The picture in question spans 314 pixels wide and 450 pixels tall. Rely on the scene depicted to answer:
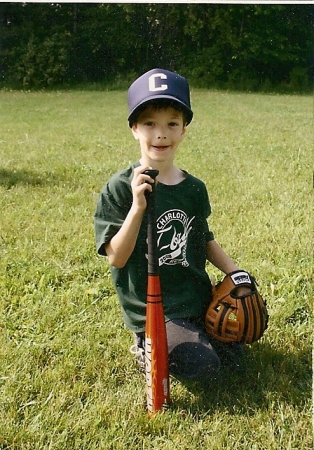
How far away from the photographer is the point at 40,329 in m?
2.68

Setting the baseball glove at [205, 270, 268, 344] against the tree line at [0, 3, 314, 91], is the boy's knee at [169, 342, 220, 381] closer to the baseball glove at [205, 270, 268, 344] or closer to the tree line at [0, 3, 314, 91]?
the baseball glove at [205, 270, 268, 344]

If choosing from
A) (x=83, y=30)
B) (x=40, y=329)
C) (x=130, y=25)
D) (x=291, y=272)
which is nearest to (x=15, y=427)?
(x=40, y=329)

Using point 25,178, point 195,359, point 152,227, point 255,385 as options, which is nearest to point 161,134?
point 152,227

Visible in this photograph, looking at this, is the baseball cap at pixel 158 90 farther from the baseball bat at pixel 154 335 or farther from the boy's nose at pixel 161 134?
the baseball bat at pixel 154 335

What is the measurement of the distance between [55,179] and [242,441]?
3.42m

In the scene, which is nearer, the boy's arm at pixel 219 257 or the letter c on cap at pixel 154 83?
the letter c on cap at pixel 154 83

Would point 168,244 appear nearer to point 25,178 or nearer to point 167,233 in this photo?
point 167,233

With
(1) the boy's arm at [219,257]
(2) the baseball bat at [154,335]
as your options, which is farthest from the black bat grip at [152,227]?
(1) the boy's arm at [219,257]

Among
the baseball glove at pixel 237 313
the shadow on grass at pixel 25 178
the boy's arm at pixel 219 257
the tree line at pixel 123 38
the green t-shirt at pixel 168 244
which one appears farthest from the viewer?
the shadow on grass at pixel 25 178

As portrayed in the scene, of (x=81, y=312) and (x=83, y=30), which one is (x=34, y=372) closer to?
(x=81, y=312)

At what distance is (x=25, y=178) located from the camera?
5141 millimetres

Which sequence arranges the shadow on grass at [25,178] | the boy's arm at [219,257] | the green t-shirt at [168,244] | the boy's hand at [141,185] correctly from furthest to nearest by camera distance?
the shadow on grass at [25,178] → the boy's arm at [219,257] → the green t-shirt at [168,244] → the boy's hand at [141,185]

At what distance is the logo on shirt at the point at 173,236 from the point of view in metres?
2.22

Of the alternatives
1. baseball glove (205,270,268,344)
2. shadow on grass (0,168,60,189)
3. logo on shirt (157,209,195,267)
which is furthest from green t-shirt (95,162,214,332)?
shadow on grass (0,168,60,189)
